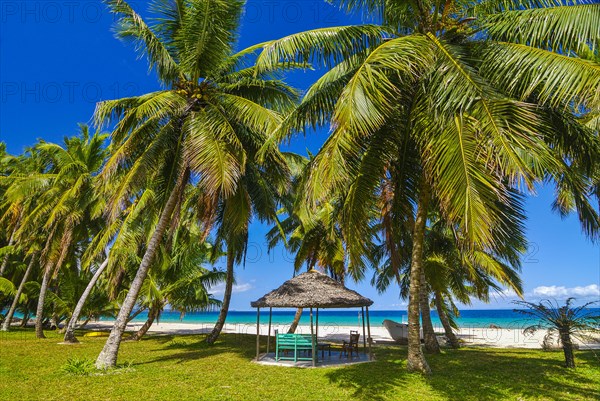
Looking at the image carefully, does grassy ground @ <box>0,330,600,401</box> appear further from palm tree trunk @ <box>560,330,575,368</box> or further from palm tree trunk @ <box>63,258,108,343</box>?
palm tree trunk @ <box>63,258,108,343</box>

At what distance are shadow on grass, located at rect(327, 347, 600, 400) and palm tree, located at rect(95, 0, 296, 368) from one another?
5306mm

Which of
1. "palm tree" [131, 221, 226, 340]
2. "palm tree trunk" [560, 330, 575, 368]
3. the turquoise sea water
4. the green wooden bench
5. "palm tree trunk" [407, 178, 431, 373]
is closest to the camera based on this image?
"palm tree trunk" [407, 178, 431, 373]

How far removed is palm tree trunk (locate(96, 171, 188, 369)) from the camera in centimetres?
1034

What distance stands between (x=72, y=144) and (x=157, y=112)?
42.6 ft

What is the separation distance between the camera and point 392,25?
28.9ft

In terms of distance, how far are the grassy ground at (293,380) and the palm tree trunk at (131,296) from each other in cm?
58

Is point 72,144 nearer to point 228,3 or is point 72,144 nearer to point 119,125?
point 119,125

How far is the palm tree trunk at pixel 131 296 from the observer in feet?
33.9

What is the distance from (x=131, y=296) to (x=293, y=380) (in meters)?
4.95

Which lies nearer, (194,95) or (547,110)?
(547,110)

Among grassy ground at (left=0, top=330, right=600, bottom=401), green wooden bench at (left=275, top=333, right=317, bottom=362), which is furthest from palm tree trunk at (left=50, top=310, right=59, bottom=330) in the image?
green wooden bench at (left=275, top=333, right=317, bottom=362)

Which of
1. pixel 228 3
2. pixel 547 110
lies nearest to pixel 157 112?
pixel 228 3

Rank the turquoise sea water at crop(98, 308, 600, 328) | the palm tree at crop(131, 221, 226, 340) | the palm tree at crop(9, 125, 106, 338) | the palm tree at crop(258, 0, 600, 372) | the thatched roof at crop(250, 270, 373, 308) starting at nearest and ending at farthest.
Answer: the palm tree at crop(258, 0, 600, 372) < the thatched roof at crop(250, 270, 373, 308) < the palm tree at crop(9, 125, 106, 338) < the palm tree at crop(131, 221, 226, 340) < the turquoise sea water at crop(98, 308, 600, 328)

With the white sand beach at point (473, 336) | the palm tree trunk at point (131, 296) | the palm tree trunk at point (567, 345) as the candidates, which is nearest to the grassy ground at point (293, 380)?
the palm tree trunk at point (567, 345)
